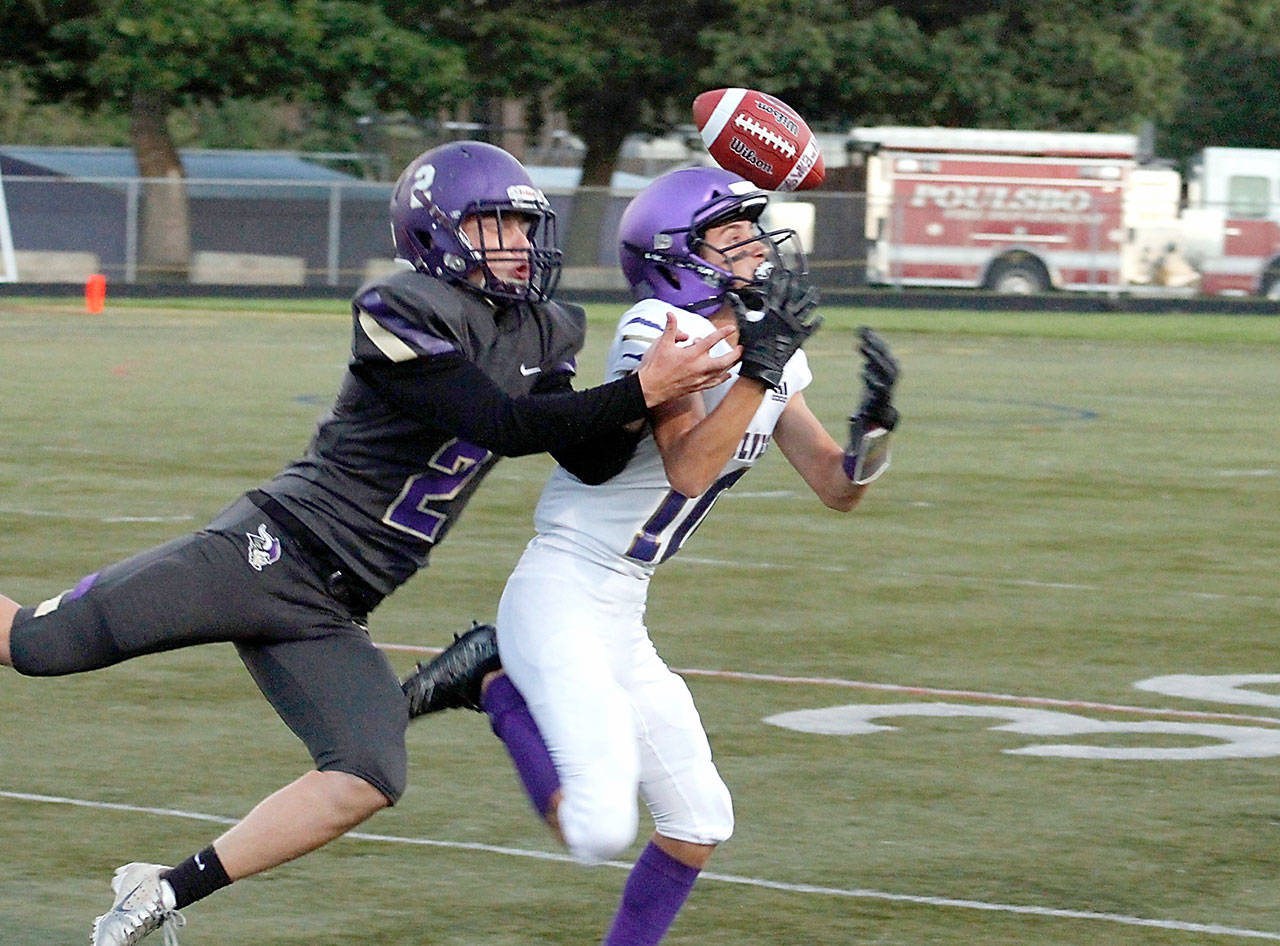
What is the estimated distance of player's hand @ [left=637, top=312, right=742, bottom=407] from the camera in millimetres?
4223

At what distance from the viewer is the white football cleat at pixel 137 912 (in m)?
4.42

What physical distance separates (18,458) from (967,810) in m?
8.58

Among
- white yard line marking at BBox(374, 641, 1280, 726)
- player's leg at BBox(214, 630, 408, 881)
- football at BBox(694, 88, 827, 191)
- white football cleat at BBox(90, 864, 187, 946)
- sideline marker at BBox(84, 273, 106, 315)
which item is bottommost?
sideline marker at BBox(84, 273, 106, 315)

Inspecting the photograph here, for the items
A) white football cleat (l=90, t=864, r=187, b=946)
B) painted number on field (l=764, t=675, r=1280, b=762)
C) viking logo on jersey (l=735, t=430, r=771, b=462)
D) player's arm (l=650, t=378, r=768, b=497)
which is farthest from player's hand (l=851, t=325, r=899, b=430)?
painted number on field (l=764, t=675, r=1280, b=762)

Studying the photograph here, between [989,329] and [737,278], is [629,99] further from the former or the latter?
[737,278]

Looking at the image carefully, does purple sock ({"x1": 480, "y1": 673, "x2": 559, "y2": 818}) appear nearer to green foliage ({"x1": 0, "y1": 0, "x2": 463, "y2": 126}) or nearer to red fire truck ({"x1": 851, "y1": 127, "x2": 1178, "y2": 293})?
green foliage ({"x1": 0, "y1": 0, "x2": 463, "y2": 126})

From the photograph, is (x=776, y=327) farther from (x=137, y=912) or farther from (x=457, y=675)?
(x=137, y=912)

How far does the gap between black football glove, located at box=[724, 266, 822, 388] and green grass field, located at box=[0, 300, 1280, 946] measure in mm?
1305

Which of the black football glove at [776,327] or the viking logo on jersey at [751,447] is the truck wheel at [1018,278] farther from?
the black football glove at [776,327]

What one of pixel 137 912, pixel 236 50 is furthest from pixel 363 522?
pixel 236 50

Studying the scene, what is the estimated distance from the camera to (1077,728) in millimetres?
6902

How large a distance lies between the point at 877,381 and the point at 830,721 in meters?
2.42

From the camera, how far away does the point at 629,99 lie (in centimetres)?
3978

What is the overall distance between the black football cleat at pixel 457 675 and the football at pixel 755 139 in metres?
1.11
